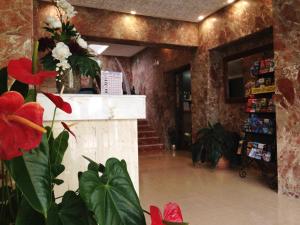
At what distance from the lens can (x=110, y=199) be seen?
2.46ft

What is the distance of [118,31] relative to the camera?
5.23 metres

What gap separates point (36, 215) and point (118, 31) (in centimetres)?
498

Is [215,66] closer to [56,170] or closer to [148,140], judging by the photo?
[148,140]

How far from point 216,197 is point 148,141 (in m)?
4.65

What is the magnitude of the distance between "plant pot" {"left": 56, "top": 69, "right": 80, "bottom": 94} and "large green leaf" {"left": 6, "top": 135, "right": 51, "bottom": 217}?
43.8 inches

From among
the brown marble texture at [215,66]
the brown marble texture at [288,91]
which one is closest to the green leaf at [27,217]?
the brown marble texture at [288,91]

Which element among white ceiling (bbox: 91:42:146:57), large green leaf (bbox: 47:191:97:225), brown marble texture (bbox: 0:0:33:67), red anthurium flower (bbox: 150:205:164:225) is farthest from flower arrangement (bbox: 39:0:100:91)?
white ceiling (bbox: 91:42:146:57)

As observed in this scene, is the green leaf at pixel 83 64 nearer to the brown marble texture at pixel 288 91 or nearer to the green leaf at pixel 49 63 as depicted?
the green leaf at pixel 49 63

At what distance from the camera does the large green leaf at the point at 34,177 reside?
0.56 meters

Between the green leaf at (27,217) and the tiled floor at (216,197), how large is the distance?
6.97ft

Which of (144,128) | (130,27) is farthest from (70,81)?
(144,128)

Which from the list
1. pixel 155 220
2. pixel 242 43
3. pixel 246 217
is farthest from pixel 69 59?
pixel 242 43

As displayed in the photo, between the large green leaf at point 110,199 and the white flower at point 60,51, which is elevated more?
the white flower at point 60,51

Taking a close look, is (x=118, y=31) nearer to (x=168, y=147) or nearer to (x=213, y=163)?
(x=213, y=163)
